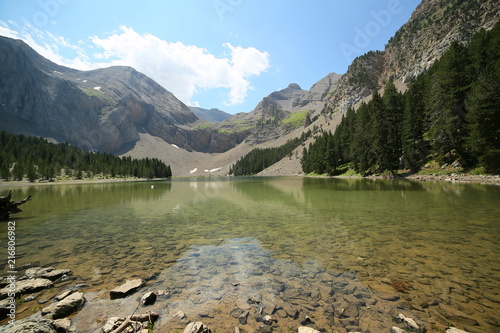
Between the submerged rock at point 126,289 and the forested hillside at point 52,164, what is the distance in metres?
132

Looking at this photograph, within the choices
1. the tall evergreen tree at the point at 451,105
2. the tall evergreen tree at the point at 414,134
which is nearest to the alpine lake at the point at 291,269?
the tall evergreen tree at the point at 451,105

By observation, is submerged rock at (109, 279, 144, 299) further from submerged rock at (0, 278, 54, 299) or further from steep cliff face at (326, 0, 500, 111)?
steep cliff face at (326, 0, 500, 111)

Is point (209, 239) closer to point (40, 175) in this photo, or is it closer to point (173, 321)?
point (173, 321)

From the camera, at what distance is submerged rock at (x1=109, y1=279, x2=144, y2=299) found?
6.70 metres

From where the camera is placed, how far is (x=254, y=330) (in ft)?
16.7

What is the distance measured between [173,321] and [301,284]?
4056 millimetres

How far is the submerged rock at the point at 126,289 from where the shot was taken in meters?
6.70

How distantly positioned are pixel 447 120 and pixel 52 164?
172 meters

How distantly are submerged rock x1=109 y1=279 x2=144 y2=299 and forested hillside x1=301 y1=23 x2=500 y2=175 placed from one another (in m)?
46.7

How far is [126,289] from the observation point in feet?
22.7

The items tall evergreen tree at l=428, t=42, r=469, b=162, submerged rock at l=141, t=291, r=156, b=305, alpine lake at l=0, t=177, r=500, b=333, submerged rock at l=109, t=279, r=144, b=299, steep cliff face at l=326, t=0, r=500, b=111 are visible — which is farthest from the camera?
steep cliff face at l=326, t=0, r=500, b=111

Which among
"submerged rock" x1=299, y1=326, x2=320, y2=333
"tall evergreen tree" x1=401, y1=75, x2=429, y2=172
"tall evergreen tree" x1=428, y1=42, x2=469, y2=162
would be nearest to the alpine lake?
"submerged rock" x1=299, y1=326, x2=320, y2=333

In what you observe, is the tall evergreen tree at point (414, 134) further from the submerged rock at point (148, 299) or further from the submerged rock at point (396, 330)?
the submerged rock at point (148, 299)

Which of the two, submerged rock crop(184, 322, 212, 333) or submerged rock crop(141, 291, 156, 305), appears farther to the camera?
submerged rock crop(141, 291, 156, 305)
